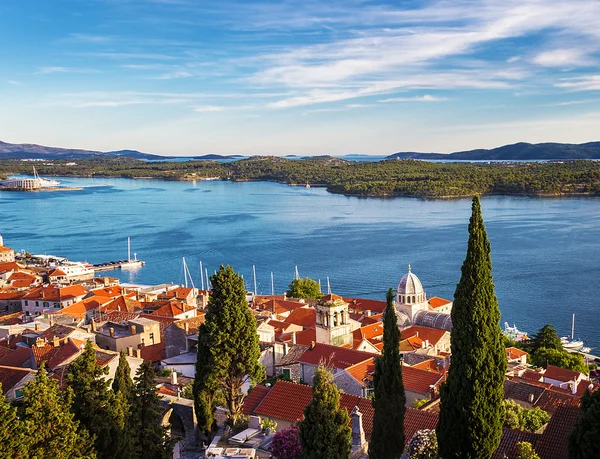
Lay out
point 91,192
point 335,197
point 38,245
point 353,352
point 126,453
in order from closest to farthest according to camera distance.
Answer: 1. point 126,453
2. point 353,352
3. point 38,245
4. point 335,197
5. point 91,192

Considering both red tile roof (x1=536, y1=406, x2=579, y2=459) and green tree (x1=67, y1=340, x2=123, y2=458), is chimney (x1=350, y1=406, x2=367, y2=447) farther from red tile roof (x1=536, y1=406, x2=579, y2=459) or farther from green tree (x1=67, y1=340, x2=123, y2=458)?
green tree (x1=67, y1=340, x2=123, y2=458)

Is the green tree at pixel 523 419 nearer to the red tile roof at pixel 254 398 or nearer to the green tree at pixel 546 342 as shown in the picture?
the red tile roof at pixel 254 398

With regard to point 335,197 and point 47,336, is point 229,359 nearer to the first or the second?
point 47,336

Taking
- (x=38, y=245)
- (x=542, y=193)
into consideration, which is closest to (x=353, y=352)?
(x=38, y=245)

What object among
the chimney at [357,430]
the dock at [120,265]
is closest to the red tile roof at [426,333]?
the chimney at [357,430]

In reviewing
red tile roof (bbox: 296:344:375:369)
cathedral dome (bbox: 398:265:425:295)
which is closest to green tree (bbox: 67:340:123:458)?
red tile roof (bbox: 296:344:375:369)

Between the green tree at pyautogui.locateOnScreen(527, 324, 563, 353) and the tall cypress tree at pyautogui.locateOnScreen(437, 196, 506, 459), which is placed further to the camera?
the green tree at pyautogui.locateOnScreen(527, 324, 563, 353)

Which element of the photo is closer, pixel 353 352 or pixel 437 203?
pixel 353 352
